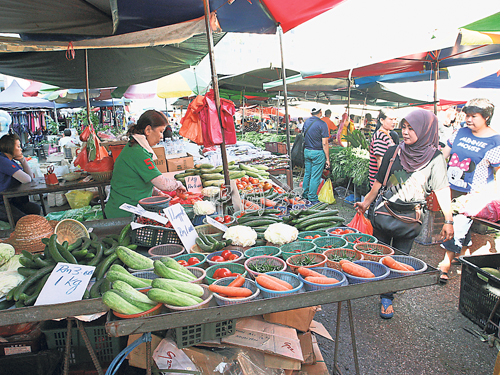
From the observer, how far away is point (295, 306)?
1.70 metres

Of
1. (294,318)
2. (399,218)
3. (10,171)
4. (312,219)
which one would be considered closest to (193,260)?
(294,318)

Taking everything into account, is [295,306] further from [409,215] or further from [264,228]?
[409,215]

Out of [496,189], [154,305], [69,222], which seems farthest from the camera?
[496,189]

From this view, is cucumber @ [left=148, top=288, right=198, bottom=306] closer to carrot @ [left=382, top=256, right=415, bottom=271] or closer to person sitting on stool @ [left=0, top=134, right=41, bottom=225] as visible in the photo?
carrot @ [left=382, top=256, right=415, bottom=271]

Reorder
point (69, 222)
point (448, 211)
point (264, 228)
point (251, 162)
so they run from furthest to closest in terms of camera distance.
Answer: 1. point (251, 162)
2. point (448, 211)
3. point (264, 228)
4. point (69, 222)

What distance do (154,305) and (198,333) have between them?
0.33 metres

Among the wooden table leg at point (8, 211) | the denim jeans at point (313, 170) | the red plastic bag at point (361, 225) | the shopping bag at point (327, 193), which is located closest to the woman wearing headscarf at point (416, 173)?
the red plastic bag at point (361, 225)

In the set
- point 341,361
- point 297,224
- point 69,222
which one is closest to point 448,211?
point 297,224

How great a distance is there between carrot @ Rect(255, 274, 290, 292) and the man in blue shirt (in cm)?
586

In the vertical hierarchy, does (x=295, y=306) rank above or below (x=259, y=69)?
below

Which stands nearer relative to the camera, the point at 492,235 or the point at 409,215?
the point at 409,215

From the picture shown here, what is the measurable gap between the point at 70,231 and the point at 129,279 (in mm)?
1055

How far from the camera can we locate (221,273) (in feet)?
6.28

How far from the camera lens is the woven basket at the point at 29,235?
2.40 m
